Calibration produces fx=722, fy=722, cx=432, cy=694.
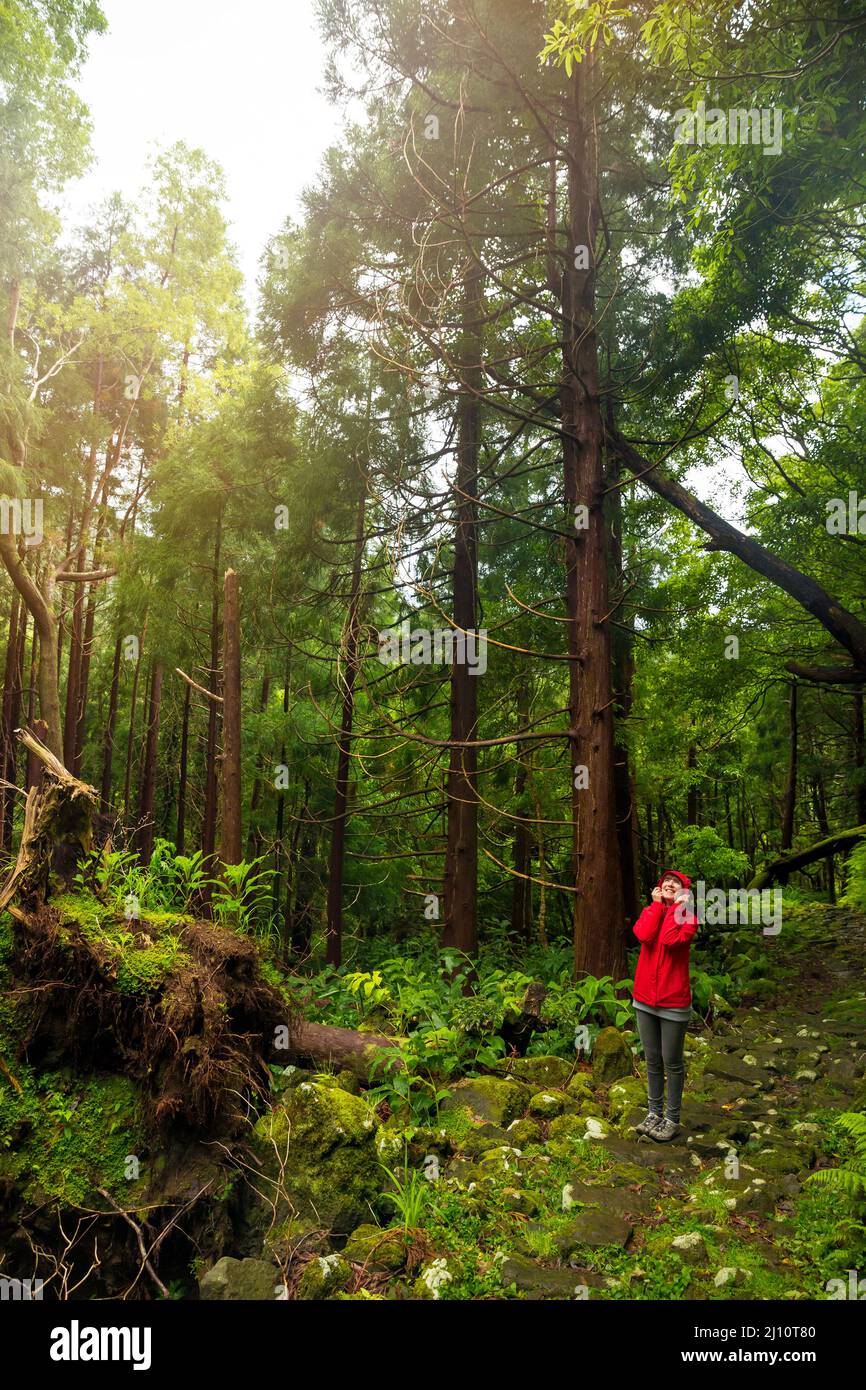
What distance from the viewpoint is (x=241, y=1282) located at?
136 inches

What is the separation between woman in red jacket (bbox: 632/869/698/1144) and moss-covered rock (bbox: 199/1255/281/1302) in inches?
95.9

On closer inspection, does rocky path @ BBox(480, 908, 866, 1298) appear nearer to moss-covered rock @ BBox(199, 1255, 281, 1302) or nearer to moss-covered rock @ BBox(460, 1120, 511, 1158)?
moss-covered rock @ BBox(460, 1120, 511, 1158)

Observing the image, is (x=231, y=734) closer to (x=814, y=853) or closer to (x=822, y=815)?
(x=814, y=853)

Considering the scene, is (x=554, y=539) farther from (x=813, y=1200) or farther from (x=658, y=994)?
(x=813, y=1200)

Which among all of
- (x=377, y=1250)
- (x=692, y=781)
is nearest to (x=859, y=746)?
(x=692, y=781)

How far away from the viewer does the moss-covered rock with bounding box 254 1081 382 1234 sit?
412cm

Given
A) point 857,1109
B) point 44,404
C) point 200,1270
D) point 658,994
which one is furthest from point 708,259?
point 44,404

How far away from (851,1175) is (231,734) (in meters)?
7.13

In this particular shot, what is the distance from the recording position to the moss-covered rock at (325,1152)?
4.12 metres

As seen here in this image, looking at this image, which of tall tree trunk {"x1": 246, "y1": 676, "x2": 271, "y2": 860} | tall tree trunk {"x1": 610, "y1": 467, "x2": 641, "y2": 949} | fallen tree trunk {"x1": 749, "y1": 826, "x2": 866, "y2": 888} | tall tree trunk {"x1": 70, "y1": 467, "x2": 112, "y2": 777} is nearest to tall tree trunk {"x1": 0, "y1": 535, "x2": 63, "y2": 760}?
tall tree trunk {"x1": 70, "y1": 467, "x2": 112, "y2": 777}

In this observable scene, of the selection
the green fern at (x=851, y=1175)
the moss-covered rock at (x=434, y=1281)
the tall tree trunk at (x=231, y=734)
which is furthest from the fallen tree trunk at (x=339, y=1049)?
the tall tree trunk at (x=231, y=734)

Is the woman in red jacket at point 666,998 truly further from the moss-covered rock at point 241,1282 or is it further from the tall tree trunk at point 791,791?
the tall tree trunk at point 791,791

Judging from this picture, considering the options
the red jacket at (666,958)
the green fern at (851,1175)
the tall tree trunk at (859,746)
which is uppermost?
the tall tree trunk at (859,746)

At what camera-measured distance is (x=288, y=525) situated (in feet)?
33.7
